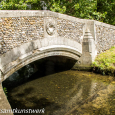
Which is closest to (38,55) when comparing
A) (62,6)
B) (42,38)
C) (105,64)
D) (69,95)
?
(42,38)

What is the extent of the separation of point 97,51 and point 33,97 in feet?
15.0

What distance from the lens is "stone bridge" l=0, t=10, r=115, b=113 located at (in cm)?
416

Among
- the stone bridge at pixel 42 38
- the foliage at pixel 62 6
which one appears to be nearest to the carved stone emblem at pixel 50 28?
the stone bridge at pixel 42 38

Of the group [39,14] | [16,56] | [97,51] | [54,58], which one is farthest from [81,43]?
[16,56]

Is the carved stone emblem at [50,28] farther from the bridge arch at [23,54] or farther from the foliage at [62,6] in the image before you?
the foliage at [62,6]

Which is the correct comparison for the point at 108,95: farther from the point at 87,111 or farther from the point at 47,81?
the point at 47,81

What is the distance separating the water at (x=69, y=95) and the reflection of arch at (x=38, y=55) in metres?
0.90

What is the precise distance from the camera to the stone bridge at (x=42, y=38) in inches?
164

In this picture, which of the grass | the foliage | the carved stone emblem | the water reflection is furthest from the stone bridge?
the foliage

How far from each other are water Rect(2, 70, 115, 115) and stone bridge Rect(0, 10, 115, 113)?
3.07 ft

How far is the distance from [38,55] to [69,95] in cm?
177

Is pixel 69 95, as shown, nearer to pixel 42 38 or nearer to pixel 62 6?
pixel 42 38

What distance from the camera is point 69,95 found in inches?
180

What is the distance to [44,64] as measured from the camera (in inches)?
360
